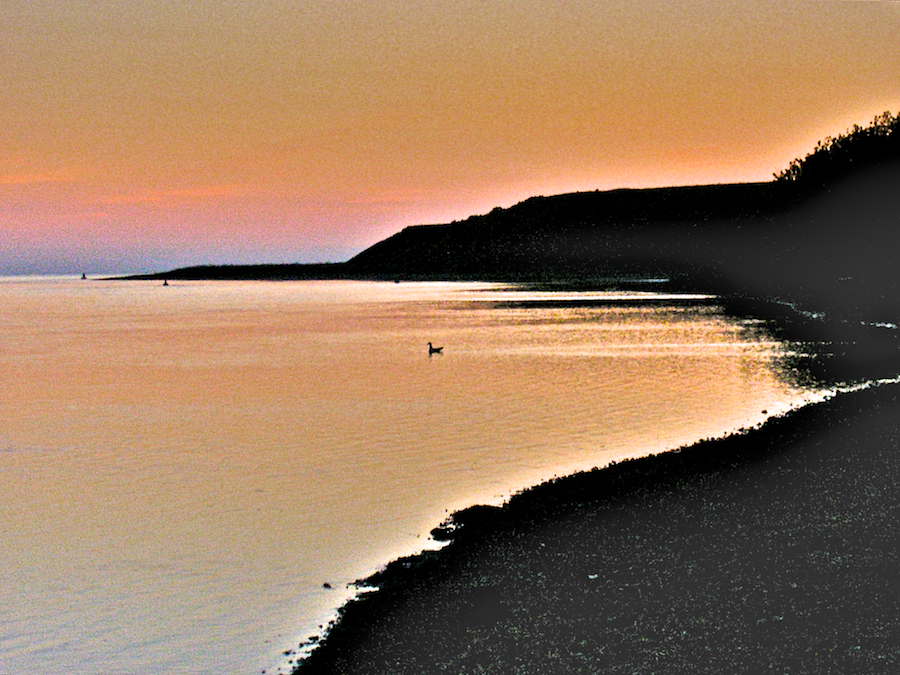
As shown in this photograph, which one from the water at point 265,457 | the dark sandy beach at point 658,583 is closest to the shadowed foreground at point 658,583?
the dark sandy beach at point 658,583

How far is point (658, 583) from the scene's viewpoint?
10.7 metres

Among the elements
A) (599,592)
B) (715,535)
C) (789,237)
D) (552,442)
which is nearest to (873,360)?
(552,442)

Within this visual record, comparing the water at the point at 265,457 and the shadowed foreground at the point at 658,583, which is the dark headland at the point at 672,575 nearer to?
the shadowed foreground at the point at 658,583

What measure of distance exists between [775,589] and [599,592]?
1858 millimetres

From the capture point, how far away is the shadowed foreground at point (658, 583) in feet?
29.0

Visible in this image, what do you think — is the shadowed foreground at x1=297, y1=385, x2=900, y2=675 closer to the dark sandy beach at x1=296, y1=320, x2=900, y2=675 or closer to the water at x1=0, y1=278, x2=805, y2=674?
Result: the dark sandy beach at x1=296, y1=320, x2=900, y2=675

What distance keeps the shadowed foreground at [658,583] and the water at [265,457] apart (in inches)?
53.3

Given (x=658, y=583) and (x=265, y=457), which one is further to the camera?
(x=265, y=457)

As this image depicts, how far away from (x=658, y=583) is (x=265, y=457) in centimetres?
1312

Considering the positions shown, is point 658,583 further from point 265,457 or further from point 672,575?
point 265,457

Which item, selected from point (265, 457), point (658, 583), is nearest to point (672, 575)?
point (658, 583)

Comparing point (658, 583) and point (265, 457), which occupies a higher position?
point (658, 583)

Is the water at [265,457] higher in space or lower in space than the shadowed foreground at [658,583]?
lower

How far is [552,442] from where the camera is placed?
22.6 metres
